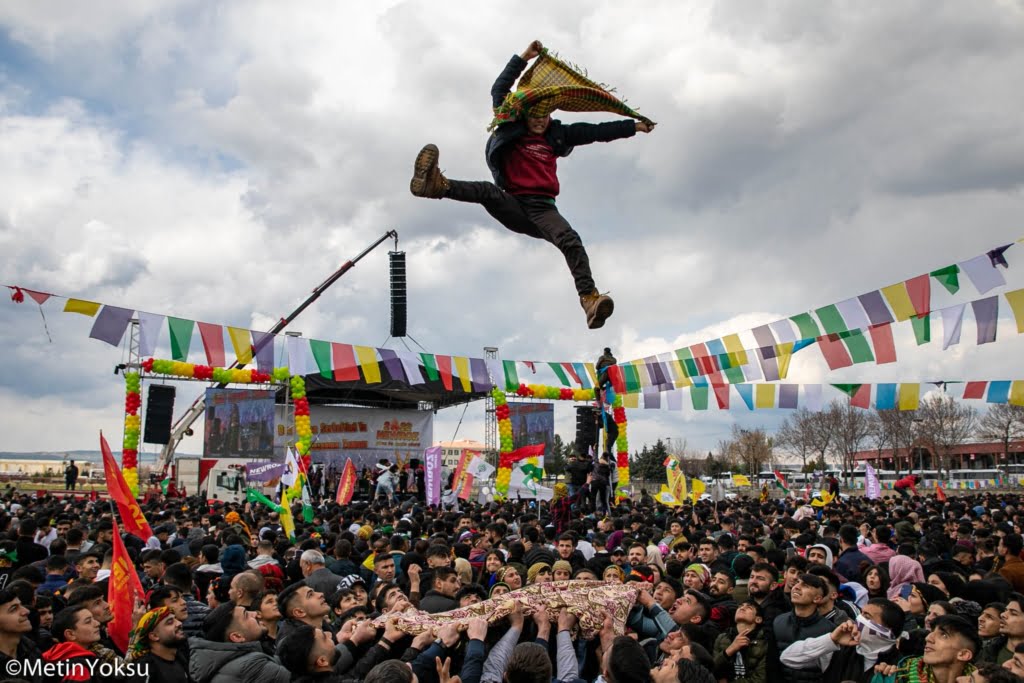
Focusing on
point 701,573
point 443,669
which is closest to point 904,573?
point 701,573

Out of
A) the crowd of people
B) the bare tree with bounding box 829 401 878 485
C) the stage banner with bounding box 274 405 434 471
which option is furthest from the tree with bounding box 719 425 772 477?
the crowd of people

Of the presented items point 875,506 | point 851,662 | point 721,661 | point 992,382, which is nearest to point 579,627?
point 721,661

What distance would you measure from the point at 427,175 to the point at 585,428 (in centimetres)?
943

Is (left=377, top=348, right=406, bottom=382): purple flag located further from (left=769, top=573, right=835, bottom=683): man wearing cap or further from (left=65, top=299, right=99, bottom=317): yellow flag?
(left=769, top=573, right=835, bottom=683): man wearing cap

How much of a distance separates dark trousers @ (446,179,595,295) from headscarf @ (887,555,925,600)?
3.45m

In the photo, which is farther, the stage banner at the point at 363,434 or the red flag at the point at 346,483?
the stage banner at the point at 363,434

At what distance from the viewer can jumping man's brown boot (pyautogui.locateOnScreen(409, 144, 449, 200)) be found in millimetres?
5953

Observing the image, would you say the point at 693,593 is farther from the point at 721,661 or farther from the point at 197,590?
the point at 197,590

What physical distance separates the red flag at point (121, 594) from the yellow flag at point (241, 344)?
15333mm

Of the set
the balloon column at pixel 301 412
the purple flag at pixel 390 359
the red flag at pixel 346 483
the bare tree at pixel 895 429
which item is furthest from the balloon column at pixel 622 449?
the bare tree at pixel 895 429

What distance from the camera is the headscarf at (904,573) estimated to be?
623 cm

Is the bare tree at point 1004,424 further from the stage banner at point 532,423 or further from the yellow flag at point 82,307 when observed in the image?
the yellow flag at point 82,307

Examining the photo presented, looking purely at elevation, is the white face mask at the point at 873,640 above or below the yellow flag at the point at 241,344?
below

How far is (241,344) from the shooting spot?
63.9 ft
